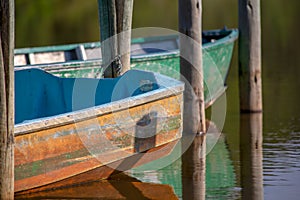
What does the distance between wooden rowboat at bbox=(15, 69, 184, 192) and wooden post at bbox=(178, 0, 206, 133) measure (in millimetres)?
2141

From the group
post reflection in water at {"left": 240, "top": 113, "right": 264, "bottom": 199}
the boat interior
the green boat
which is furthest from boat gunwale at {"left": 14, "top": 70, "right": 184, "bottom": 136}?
the boat interior

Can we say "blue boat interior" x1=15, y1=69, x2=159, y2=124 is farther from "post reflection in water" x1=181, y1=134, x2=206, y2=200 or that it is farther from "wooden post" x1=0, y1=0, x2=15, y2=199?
"wooden post" x1=0, y1=0, x2=15, y2=199

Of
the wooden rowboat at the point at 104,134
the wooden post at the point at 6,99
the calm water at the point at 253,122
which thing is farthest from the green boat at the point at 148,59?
the wooden post at the point at 6,99

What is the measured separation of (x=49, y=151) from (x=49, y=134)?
0.18m

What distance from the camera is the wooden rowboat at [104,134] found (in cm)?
861

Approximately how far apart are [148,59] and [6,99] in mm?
5940

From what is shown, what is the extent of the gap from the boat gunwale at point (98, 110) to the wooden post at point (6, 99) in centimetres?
44

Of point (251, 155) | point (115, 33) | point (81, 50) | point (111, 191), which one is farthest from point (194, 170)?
point (81, 50)

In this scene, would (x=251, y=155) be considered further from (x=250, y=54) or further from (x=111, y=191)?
(x=250, y=54)

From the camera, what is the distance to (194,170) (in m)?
10.4

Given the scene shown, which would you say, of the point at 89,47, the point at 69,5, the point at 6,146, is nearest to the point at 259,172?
the point at 6,146

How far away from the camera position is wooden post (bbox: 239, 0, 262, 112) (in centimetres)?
1335

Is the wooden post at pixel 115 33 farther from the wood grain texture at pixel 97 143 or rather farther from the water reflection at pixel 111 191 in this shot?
the water reflection at pixel 111 191

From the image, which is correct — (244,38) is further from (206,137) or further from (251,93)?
(206,137)
